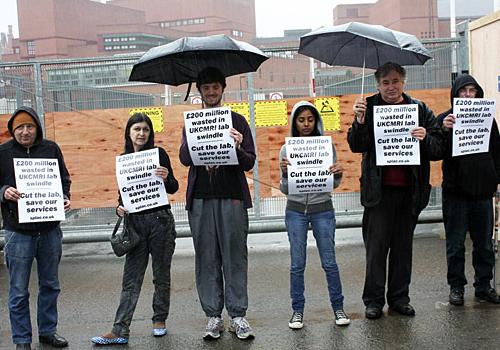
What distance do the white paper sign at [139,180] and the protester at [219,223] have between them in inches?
11.0

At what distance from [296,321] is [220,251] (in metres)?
0.92

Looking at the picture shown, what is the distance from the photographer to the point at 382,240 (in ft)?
20.0

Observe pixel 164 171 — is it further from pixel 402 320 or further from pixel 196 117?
pixel 402 320

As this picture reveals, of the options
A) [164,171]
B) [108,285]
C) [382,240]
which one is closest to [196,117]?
[164,171]

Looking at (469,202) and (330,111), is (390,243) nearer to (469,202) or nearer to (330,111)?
(469,202)

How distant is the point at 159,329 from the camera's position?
19.3 ft

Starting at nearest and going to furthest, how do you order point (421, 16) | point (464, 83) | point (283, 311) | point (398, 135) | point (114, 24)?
point (398, 135) < point (464, 83) < point (283, 311) < point (421, 16) < point (114, 24)

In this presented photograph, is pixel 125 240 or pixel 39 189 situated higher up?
pixel 39 189

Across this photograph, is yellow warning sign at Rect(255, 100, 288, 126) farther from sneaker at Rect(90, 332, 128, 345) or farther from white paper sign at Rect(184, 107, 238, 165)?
sneaker at Rect(90, 332, 128, 345)

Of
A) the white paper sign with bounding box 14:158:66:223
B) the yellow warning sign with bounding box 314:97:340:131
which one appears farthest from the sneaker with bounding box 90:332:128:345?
the yellow warning sign with bounding box 314:97:340:131

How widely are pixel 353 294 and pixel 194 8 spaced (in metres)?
68.3

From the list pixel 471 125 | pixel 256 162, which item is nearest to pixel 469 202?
pixel 471 125

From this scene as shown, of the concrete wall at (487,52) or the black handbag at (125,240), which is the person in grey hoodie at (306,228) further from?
the concrete wall at (487,52)

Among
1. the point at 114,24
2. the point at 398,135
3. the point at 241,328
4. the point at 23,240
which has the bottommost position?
the point at 241,328
